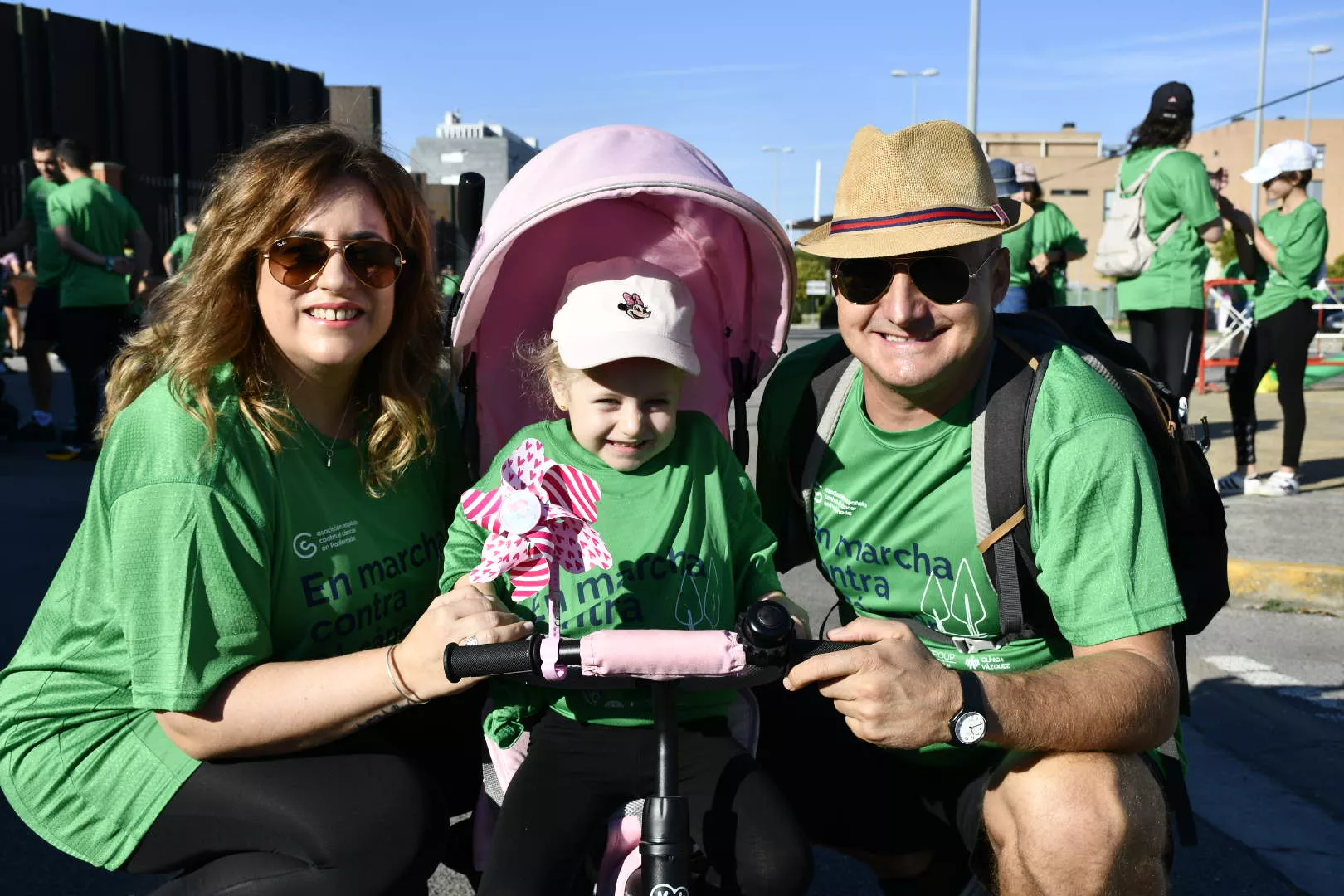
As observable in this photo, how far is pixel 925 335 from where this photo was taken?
2.50m

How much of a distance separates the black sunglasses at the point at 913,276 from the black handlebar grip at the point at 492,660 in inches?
44.1

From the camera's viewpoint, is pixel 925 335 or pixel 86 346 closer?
pixel 925 335

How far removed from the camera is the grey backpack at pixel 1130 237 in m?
7.19

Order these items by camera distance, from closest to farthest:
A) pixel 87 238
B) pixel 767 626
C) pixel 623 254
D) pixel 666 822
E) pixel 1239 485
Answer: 1. pixel 767 626
2. pixel 666 822
3. pixel 623 254
4. pixel 1239 485
5. pixel 87 238

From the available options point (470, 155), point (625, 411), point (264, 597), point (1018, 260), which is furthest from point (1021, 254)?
point (470, 155)

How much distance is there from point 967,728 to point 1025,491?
547mm

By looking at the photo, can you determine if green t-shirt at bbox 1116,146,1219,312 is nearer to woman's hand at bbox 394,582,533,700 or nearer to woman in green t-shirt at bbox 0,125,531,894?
woman in green t-shirt at bbox 0,125,531,894

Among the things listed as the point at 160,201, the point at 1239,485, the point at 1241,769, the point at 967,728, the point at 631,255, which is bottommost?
the point at 1241,769

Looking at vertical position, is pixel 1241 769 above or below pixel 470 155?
below

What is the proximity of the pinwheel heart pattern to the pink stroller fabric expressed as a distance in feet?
2.72

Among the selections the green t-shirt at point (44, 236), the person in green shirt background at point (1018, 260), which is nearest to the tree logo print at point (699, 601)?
the person in green shirt background at point (1018, 260)

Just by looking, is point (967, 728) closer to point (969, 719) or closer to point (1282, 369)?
point (969, 719)

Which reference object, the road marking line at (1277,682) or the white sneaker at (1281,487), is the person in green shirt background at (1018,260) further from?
the road marking line at (1277,682)

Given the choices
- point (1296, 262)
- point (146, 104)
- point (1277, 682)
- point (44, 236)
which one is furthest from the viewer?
point (146, 104)
